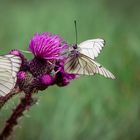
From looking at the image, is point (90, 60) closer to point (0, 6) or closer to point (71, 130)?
point (71, 130)

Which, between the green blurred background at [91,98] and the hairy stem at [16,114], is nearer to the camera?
the hairy stem at [16,114]

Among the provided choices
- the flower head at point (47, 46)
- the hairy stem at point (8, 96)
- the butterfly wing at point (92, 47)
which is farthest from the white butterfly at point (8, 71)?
the butterfly wing at point (92, 47)

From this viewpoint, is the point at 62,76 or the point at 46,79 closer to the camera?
the point at 46,79

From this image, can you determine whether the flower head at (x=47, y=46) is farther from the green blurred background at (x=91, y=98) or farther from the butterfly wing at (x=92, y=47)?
the green blurred background at (x=91, y=98)

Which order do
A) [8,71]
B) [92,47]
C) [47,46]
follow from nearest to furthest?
[8,71] → [47,46] → [92,47]

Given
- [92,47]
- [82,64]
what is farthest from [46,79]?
[92,47]

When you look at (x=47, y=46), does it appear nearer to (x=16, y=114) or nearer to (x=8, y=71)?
(x=8, y=71)

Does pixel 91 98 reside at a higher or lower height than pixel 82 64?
lower
